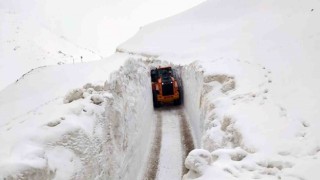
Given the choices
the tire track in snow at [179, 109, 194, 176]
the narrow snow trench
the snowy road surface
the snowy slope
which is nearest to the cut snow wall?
the snowy road surface

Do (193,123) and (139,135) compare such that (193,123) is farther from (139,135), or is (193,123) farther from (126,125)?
(126,125)

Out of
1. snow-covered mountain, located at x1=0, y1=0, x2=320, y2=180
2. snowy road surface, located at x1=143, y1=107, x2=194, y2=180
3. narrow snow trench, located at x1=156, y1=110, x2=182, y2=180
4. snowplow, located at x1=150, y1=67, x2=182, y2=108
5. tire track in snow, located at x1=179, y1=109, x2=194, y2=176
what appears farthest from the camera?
snowplow, located at x1=150, y1=67, x2=182, y2=108

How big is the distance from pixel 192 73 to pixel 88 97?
572 inches

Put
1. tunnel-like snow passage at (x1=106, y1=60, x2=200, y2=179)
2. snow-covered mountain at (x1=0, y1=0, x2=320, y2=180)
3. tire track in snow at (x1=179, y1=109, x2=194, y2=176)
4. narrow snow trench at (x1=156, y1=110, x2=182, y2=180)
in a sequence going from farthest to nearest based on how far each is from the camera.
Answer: tire track in snow at (x1=179, y1=109, x2=194, y2=176), narrow snow trench at (x1=156, y1=110, x2=182, y2=180), tunnel-like snow passage at (x1=106, y1=60, x2=200, y2=179), snow-covered mountain at (x1=0, y1=0, x2=320, y2=180)

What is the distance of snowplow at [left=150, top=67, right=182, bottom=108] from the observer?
94.8 feet

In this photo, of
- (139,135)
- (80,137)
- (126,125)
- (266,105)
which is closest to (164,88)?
(139,135)

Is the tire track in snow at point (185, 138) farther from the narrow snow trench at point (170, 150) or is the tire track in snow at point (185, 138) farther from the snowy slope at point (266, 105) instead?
the snowy slope at point (266, 105)

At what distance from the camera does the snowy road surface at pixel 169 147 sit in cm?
1762

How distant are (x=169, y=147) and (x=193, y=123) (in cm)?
355

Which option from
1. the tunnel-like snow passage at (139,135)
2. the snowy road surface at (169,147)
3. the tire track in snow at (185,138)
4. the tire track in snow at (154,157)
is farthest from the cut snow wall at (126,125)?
the tire track in snow at (185,138)

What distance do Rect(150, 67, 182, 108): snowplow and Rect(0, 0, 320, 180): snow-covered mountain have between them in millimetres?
1006

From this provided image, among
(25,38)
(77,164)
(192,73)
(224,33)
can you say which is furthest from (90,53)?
(77,164)

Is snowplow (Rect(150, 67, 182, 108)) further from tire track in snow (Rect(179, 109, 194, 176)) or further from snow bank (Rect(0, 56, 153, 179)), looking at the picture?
snow bank (Rect(0, 56, 153, 179))

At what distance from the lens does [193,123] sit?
23.3m
